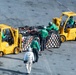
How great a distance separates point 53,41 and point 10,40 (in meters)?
3.06

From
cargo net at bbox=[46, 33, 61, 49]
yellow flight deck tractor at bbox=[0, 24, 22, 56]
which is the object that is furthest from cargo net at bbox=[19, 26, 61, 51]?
yellow flight deck tractor at bbox=[0, 24, 22, 56]

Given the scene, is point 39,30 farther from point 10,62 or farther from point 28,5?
point 28,5

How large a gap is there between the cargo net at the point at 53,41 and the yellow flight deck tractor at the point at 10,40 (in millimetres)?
2092

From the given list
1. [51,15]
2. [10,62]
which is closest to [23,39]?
[10,62]

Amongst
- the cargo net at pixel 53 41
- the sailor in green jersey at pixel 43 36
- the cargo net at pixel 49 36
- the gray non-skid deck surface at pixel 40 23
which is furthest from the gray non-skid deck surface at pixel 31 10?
the sailor in green jersey at pixel 43 36

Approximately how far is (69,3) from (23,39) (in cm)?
1533

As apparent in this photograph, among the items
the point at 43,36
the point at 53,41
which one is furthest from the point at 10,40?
the point at 53,41

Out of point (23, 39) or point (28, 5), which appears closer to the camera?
point (23, 39)

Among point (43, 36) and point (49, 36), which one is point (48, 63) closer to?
point (43, 36)

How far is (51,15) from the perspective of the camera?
131 ft

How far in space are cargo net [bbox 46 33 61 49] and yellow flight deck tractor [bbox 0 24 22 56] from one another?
209 centimetres

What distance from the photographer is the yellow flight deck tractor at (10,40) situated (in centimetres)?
2894

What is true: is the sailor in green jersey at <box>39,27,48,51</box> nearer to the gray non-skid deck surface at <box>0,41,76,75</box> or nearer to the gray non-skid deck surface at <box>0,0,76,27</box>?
the gray non-skid deck surface at <box>0,41,76,75</box>

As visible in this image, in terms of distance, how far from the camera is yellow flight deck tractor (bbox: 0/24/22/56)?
1139 inches
